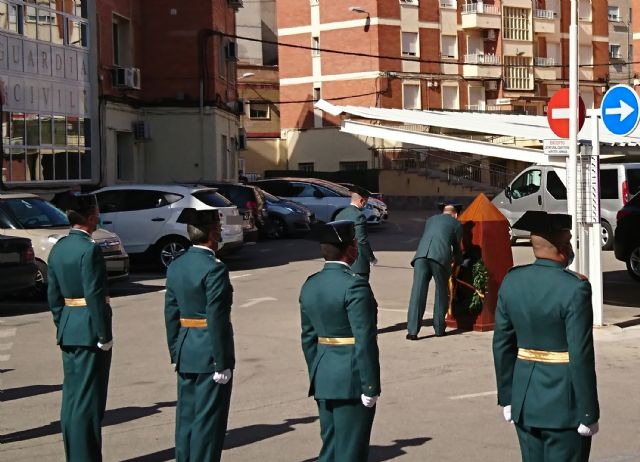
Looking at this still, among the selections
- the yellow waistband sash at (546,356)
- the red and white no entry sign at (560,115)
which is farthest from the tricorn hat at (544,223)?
the red and white no entry sign at (560,115)

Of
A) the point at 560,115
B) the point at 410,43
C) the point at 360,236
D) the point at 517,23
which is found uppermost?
the point at 517,23

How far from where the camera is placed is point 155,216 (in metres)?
22.5

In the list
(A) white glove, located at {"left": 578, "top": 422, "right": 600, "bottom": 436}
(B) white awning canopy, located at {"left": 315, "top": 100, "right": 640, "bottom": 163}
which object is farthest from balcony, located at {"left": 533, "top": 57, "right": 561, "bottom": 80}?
(A) white glove, located at {"left": 578, "top": 422, "right": 600, "bottom": 436}

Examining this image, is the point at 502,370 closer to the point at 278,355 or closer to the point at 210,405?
the point at 210,405

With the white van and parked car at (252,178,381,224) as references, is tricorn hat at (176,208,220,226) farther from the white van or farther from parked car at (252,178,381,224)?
parked car at (252,178,381,224)

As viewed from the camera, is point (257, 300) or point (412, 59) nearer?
point (257, 300)

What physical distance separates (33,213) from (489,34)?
5021 cm

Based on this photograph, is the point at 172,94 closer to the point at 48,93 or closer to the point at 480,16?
the point at 48,93

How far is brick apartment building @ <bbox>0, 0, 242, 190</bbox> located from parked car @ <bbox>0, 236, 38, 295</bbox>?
10702 mm

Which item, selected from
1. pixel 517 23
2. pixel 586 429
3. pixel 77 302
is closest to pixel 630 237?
pixel 77 302

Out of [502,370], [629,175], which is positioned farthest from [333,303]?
[629,175]

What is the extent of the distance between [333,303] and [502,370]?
1.03 metres

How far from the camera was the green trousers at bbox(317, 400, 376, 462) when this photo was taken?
6.54 m

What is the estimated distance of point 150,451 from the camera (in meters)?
8.69
